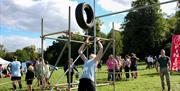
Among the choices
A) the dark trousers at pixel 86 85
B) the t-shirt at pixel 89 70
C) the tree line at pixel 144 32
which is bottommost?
the dark trousers at pixel 86 85

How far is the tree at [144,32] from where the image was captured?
61.6m

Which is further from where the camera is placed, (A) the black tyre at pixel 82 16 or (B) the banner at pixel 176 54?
(B) the banner at pixel 176 54

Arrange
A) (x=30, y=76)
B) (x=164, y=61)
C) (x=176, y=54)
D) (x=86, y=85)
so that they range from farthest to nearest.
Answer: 1. (x=176, y=54)
2. (x=30, y=76)
3. (x=164, y=61)
4. (x=86, y=85)

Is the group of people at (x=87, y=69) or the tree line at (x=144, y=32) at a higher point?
the tree line at (x=144, y=32)

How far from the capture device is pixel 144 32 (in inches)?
2461

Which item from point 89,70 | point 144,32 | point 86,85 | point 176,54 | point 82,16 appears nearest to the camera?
point 86,85

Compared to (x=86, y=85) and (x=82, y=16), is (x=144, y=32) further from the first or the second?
(x=86, y=85)


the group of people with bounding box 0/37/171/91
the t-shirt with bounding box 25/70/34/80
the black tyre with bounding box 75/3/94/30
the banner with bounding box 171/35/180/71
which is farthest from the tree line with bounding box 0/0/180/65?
the black tyre with bounding box 75/3/94/30

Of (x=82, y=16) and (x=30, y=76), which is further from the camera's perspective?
(x=30, y=76)

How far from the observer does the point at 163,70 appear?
14.7m

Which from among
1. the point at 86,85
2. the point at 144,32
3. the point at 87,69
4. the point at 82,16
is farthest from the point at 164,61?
the point at 144,32

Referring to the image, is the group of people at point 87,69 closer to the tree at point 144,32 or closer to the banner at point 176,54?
the banner at point 176,54

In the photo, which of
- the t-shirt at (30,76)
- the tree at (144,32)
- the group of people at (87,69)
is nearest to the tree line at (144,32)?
the tree at (144,32)

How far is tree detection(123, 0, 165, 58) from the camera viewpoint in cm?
6159
